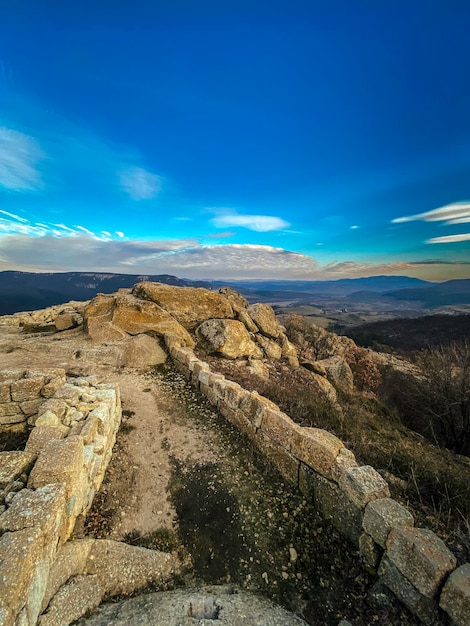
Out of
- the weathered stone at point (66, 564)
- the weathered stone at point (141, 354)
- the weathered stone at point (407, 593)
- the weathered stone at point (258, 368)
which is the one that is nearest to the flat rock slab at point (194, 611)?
the weathered stone at point (66, 564)

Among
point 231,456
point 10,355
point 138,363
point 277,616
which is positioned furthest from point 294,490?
point 10,355

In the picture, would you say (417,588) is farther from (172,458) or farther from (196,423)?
(196,423)

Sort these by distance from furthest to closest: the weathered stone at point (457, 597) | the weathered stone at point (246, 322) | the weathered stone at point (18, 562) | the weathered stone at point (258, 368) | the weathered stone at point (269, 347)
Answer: the weathered stone at point (246, 322) → the weathered stone at point (269, 347) → the weathered stone at point (258, 368) → the weathered stone at point (457, 597) → the weathered stone at point (18, 562)

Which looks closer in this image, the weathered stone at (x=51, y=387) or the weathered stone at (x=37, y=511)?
the weathered stone at (x=37, y=511)

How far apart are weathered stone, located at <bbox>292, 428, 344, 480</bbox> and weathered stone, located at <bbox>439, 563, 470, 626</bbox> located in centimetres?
A: 173

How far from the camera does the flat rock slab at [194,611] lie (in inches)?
113

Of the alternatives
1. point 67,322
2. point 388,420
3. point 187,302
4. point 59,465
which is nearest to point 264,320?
point 187,302

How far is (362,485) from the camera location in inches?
160

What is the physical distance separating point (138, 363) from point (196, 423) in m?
4.27

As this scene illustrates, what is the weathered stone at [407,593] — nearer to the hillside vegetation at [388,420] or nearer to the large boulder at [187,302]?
the hillside vegetation at [388,420]

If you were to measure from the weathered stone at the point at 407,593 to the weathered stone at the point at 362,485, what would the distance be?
25.7 inches

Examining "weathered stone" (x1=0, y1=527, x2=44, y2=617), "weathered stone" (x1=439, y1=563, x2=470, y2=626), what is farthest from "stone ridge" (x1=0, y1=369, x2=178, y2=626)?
"weathered stone" (x1=439, y1=563, x2=470, y2=626)

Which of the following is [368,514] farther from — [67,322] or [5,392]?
[67,322]

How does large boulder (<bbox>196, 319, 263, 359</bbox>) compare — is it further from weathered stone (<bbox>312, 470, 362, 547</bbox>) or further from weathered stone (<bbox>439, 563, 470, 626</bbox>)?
weathered stone (<bbox>439, 563, 470, 626</bbox>)
